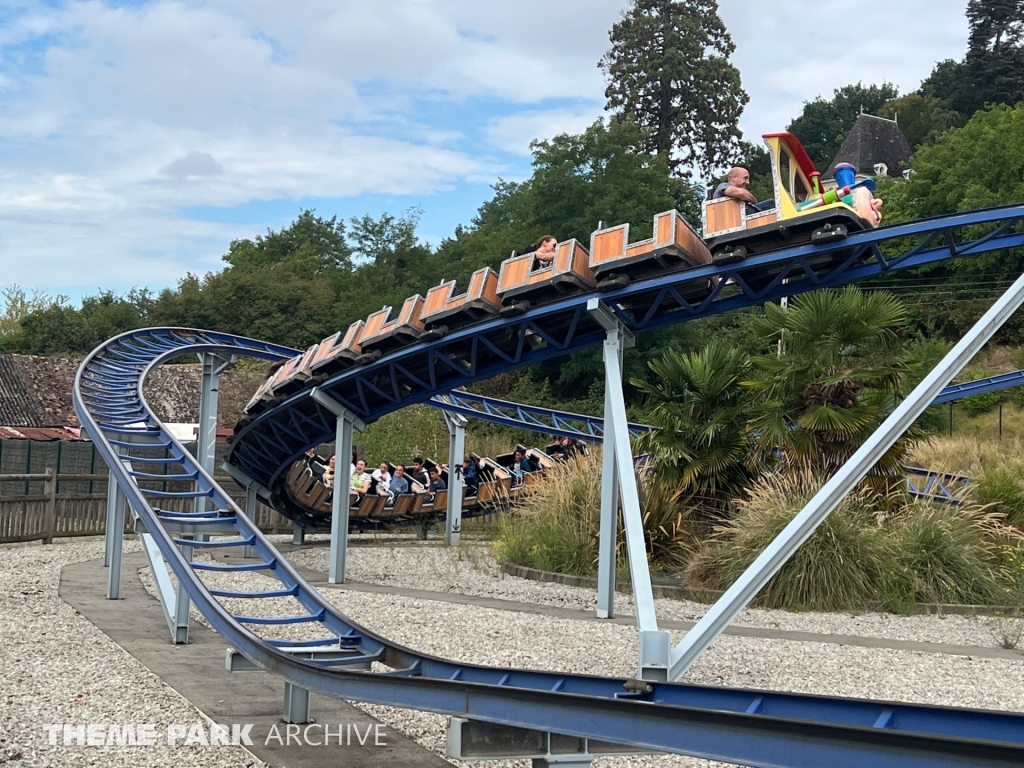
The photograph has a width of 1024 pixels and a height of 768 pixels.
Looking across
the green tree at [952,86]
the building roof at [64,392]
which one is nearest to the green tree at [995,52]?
the green tree at [952,86]

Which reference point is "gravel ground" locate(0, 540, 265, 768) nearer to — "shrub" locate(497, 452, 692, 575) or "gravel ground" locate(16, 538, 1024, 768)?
"gravel ground" locate(16, 538, 1024, 768)

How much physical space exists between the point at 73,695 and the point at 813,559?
8083 millimetres

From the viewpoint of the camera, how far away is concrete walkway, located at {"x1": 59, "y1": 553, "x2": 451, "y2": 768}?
19.6 ft

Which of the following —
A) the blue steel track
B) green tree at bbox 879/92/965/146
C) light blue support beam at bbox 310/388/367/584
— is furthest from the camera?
green tree at bbox 879/92/965/146

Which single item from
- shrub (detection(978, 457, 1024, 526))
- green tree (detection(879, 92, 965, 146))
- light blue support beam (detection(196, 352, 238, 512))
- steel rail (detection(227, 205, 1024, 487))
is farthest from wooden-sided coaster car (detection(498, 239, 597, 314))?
green tree (detection(879, 92, 965, 146))

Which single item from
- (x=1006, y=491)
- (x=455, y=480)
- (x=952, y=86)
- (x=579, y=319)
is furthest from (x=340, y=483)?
(x=952, y=86)

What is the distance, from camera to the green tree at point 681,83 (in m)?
54.7

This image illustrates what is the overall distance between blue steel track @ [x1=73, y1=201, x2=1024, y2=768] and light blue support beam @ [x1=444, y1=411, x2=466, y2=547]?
3.45m

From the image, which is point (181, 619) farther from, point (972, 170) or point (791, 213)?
point (972, 170)

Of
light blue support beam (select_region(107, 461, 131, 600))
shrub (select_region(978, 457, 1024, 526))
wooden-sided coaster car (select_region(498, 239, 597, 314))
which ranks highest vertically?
wooden-sided coaster car (select_region(498, 239, 597, 314))

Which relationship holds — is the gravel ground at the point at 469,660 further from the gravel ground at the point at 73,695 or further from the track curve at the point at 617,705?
the track curve at the point at 617,705

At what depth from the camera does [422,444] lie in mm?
32688

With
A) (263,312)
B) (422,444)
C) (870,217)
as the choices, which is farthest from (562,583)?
(263,312)

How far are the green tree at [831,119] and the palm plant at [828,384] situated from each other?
6703 centimetres
